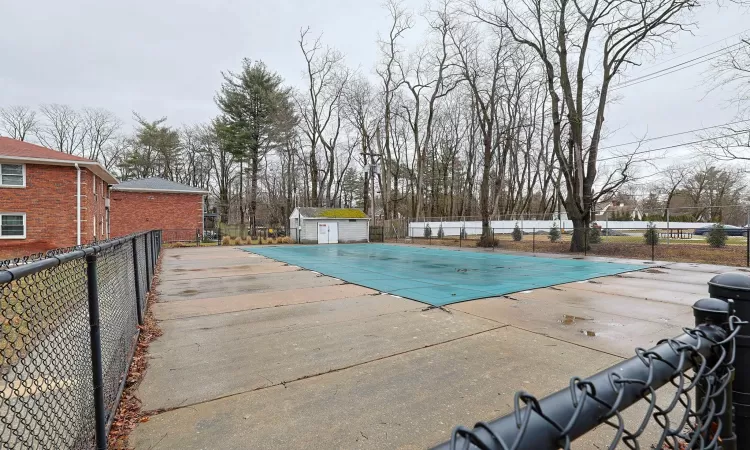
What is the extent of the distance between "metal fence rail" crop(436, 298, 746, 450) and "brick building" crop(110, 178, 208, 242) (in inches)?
1134

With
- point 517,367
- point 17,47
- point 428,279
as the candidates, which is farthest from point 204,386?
point 17,47

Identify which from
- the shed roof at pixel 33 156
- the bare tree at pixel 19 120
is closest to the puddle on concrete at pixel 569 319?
the shed roof at pixel 33 156

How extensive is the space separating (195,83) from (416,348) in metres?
42.5

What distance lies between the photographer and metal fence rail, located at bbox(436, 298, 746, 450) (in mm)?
631

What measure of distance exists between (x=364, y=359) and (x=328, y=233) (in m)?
24.5

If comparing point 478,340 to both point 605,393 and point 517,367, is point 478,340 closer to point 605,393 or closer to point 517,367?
point 517,367

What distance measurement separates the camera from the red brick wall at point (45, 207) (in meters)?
15.3

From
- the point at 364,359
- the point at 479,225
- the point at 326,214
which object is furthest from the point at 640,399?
the point at 479,225

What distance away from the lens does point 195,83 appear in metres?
38.2

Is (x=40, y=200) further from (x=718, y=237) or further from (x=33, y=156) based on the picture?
(x=718, y=237)

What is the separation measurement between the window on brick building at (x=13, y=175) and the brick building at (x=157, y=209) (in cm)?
937

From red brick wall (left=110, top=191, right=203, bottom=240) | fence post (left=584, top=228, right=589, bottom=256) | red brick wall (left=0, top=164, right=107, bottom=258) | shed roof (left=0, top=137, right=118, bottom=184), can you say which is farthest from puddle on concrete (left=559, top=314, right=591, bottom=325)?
red brick wall (left=110, top=191, right=203, bottom=240)

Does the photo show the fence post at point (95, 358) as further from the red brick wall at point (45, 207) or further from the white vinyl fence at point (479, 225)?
the white vinyl fence at point (479, 225)

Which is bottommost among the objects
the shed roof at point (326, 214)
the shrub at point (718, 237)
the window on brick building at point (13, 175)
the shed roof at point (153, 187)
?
the shrub at point (718, 237)
